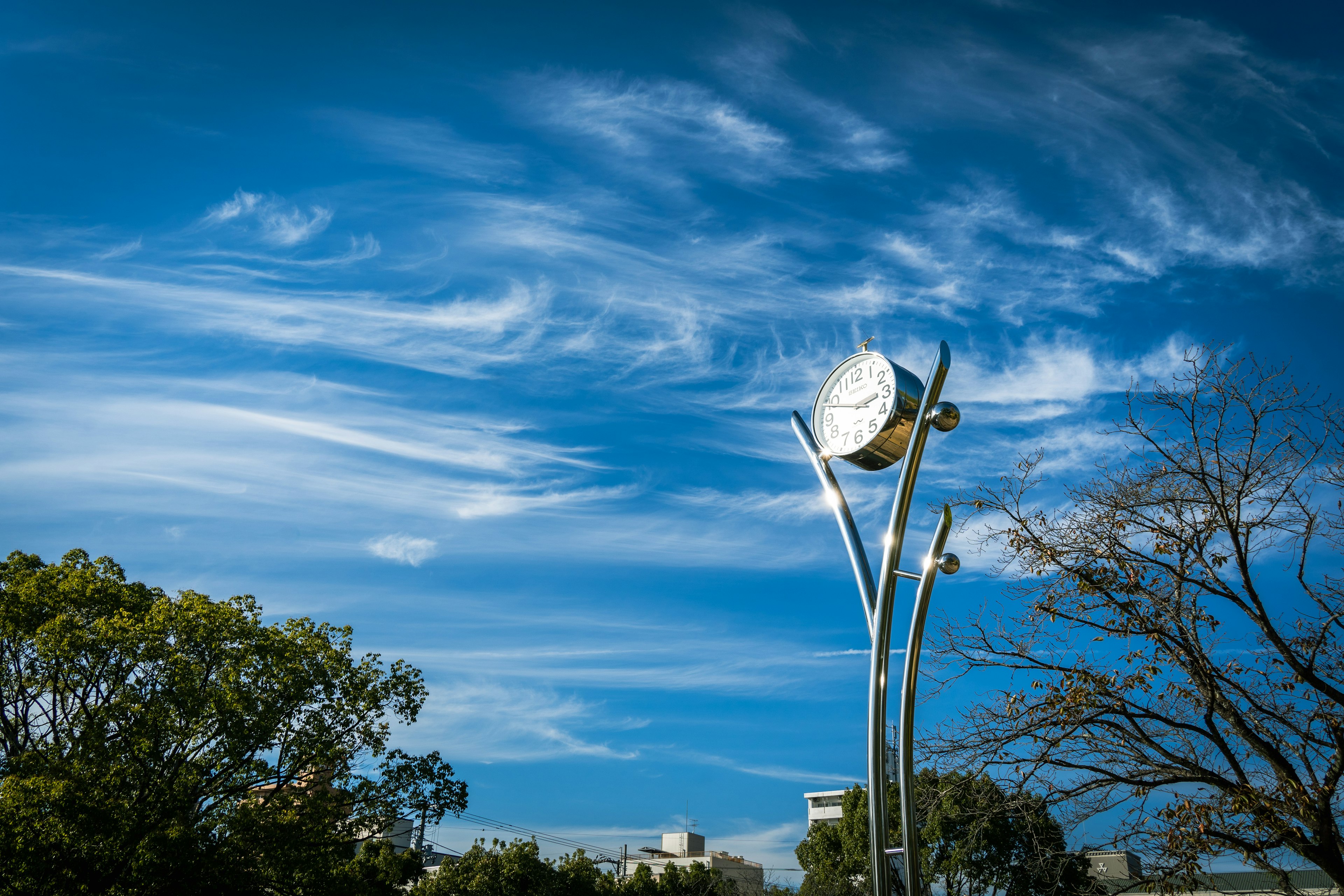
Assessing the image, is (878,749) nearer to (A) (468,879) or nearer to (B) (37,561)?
(B) (37,561)

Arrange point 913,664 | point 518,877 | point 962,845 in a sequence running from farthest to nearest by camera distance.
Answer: point 518,877
point 962,845
point 913,664

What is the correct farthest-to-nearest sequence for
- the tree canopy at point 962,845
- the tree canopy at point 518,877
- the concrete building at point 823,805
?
the concrete building at point 823,805, the tree canopy at point 518,877, the tree canopy at point 962,845

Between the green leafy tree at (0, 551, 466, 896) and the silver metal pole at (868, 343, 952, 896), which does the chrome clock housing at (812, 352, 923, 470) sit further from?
the green leafy tree at (0, 551, 466, 896)

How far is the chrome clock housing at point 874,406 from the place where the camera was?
18.0 ft

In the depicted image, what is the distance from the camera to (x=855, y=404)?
5898mm

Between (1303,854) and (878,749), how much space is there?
11.8 ft

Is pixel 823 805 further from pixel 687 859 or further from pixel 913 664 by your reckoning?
pixel 913 664

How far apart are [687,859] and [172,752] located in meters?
51.0

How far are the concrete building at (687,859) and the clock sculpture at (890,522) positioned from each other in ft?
133

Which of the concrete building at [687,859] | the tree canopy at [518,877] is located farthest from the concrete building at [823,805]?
the tree canopy at [518,877]

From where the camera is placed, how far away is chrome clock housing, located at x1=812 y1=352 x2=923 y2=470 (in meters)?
5.50

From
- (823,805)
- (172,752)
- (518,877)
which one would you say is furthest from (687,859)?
(172,752)

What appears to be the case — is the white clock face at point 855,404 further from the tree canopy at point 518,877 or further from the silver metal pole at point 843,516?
the tree canopy at point 518,877

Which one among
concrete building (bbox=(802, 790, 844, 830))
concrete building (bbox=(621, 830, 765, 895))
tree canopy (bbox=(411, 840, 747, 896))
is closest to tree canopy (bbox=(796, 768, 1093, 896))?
tree canopy (bbox=(411, 840, 747, 896))
